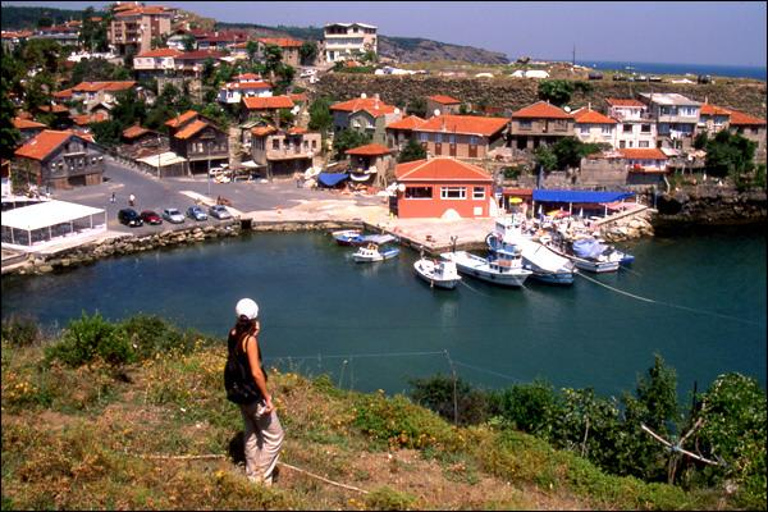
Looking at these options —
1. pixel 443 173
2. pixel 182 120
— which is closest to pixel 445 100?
pixel 443 173

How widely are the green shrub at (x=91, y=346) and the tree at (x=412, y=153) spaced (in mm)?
12376

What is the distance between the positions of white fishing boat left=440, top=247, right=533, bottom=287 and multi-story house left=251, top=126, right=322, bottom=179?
6.64 metres

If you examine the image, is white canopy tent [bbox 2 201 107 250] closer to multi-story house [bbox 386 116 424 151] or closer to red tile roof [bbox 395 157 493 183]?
red tile roof [bbox 395 157 493 183]

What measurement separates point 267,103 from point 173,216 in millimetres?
7112

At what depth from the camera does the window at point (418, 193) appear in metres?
13.6

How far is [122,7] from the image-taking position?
2952 centimetres

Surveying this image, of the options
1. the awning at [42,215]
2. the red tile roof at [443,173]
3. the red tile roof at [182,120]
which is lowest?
the awning at [42,215]

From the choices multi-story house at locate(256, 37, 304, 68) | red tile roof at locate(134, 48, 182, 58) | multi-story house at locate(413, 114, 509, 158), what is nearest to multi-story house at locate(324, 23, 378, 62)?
multi-story house at locate(256, 37, 304, 68)

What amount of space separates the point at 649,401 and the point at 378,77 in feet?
58.7

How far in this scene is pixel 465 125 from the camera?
16.5 m

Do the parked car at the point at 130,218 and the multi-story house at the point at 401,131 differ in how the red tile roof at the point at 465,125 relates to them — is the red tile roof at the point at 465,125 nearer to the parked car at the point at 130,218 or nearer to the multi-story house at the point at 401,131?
the multi-story house at the point at 401,131

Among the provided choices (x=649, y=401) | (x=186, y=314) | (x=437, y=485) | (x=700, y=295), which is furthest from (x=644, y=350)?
(x=437, y=485)

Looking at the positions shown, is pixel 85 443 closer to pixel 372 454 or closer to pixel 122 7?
pixel 372 454

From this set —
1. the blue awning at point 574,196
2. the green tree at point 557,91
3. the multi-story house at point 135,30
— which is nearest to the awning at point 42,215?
the blue awning at point 574,196
